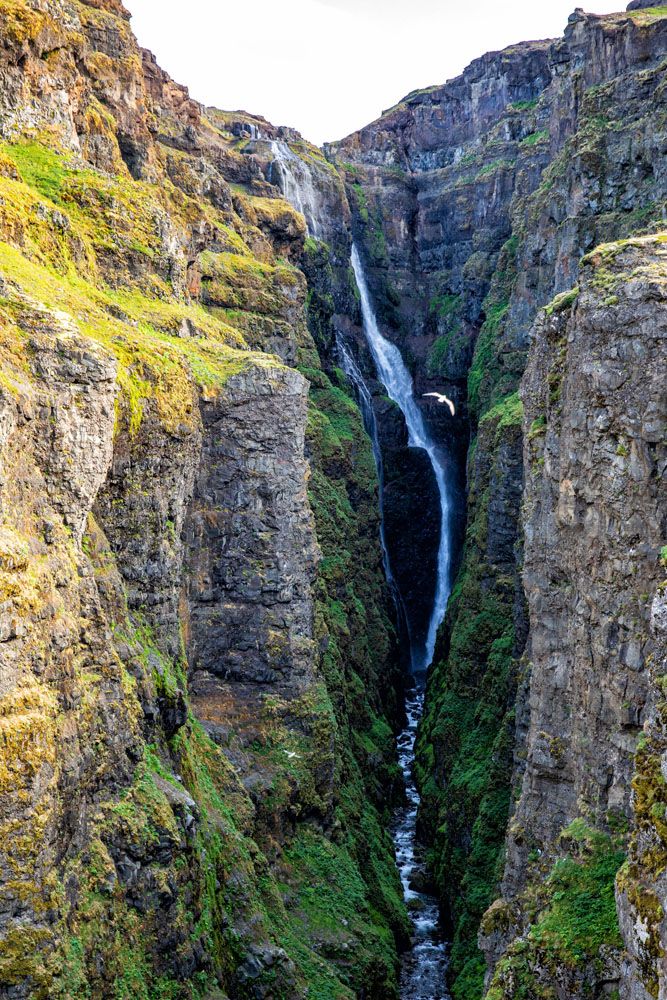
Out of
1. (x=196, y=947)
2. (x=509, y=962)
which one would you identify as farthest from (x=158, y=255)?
(x=509, y=962)

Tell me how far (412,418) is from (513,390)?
29103 millimetres

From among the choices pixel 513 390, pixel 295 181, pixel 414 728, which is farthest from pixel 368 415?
pixel 414 728

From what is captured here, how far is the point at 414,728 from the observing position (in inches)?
2928

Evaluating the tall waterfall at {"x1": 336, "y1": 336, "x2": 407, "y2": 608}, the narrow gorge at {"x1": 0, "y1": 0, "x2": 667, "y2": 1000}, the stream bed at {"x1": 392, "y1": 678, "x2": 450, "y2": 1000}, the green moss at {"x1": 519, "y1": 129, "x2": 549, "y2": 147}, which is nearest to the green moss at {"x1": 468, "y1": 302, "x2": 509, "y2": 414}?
the narrow gorge at {"x1": 0, "y1": 0, "x2": 667, "y2": 1000}

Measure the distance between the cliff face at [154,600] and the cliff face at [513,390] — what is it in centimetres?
651

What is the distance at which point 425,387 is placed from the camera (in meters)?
102

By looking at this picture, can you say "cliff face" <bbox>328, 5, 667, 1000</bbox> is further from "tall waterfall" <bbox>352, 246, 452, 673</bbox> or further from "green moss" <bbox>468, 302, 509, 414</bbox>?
"tall waterfall" <bbox>352, 246, 452, 673</bbox>

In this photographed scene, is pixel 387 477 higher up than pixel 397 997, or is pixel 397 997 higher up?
pixel 387 477

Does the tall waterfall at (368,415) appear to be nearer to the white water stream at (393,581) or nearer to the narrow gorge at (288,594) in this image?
the white water stream at (393,581)

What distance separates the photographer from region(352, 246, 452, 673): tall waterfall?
84.9 metres

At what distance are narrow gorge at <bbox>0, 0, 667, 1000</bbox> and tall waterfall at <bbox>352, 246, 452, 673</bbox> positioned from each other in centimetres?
199

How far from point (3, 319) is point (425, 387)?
7898cm

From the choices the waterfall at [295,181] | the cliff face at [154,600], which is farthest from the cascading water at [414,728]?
the waterfall at [295,181]

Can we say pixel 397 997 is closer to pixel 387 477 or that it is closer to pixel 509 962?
pixel 509 962
